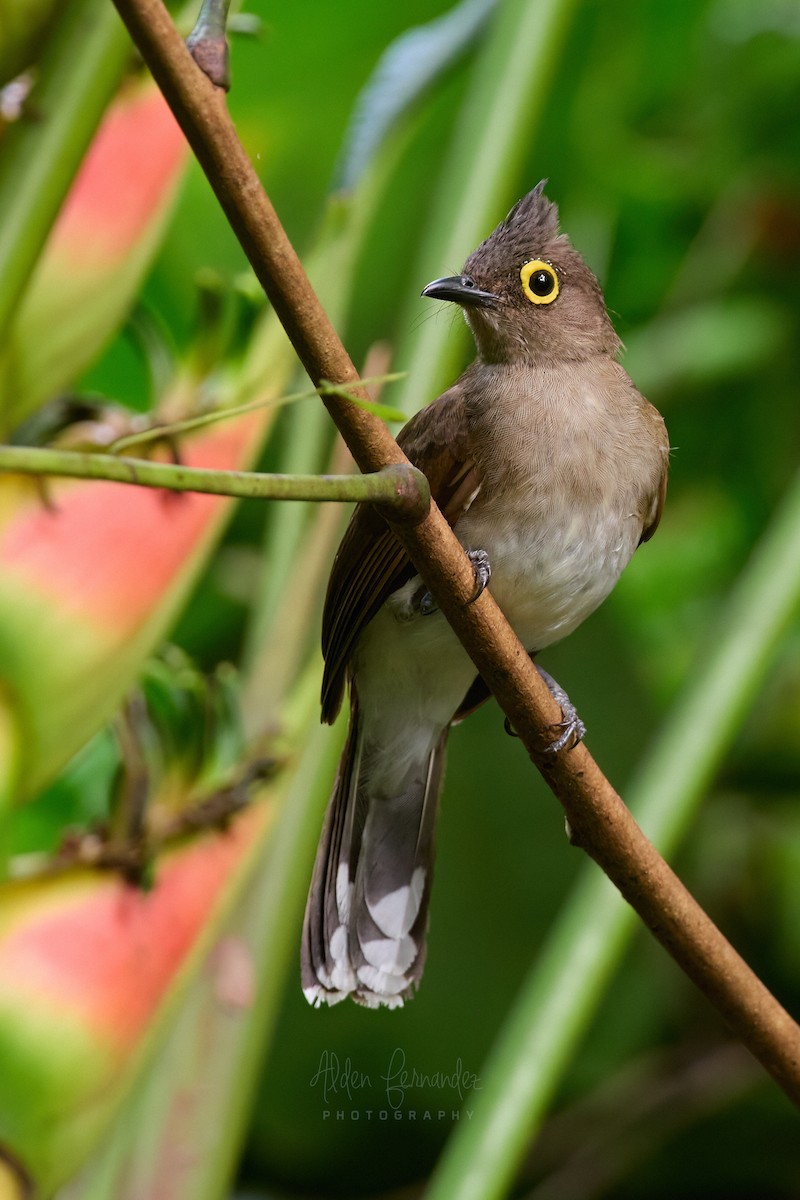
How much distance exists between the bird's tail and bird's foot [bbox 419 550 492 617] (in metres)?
0.25

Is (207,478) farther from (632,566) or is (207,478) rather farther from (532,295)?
(632,566)

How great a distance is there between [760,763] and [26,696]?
70.6 inches

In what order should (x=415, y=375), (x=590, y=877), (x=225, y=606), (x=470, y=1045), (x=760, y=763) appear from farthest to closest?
(x=760, y=763)
(x=225, y=606)
(x=470, y=1045)
(x=415, y=375)
(x=590, y=877)

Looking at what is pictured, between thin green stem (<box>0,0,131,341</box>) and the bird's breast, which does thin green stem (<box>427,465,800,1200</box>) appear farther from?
thin green stem (<box>0,0,131,341</box>)

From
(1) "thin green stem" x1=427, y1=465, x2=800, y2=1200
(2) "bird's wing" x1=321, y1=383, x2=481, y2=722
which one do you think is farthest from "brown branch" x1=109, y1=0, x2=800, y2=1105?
(2) "bird's wing" x1=321, y1=383, x2=481, y2=722

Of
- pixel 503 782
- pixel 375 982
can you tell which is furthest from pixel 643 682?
pixel 375 982

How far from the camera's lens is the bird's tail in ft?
6.03

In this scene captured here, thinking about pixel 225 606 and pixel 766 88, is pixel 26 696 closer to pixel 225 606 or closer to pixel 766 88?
pixel 225 606

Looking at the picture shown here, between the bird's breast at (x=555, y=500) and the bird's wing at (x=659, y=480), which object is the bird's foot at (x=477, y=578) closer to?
the bird's breast at (x=555, y=500)

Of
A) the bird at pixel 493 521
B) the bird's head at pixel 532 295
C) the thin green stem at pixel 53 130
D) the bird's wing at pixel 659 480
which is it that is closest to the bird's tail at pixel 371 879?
the bird at pixel 493 521

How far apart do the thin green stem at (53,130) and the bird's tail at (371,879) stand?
914 mm

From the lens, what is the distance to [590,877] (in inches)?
71.2

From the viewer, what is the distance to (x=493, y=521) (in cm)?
189

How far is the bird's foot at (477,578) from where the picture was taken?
111cm
